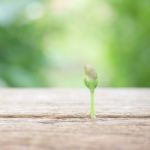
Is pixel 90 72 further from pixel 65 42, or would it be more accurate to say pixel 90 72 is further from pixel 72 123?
pixel 65 42

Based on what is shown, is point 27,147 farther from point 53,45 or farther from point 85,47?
point 85,47

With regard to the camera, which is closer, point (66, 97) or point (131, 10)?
point (66, 97)

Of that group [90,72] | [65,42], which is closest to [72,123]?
[90,72]

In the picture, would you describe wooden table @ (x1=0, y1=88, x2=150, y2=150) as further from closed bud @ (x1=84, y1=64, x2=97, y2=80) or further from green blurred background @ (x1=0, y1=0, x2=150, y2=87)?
green blurred background @ (x1=0, y1=0, x2=150, y2=87)

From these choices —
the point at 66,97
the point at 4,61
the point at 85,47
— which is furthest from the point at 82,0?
the point at 66,97

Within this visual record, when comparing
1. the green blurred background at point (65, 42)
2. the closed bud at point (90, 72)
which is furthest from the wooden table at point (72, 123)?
the green blurred background at point (65, 42)

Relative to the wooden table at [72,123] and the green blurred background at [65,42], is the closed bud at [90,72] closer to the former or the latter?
the wooden table at [72,123]

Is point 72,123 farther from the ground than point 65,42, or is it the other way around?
point 65,42

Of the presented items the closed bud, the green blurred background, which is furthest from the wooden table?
the green blurred background
